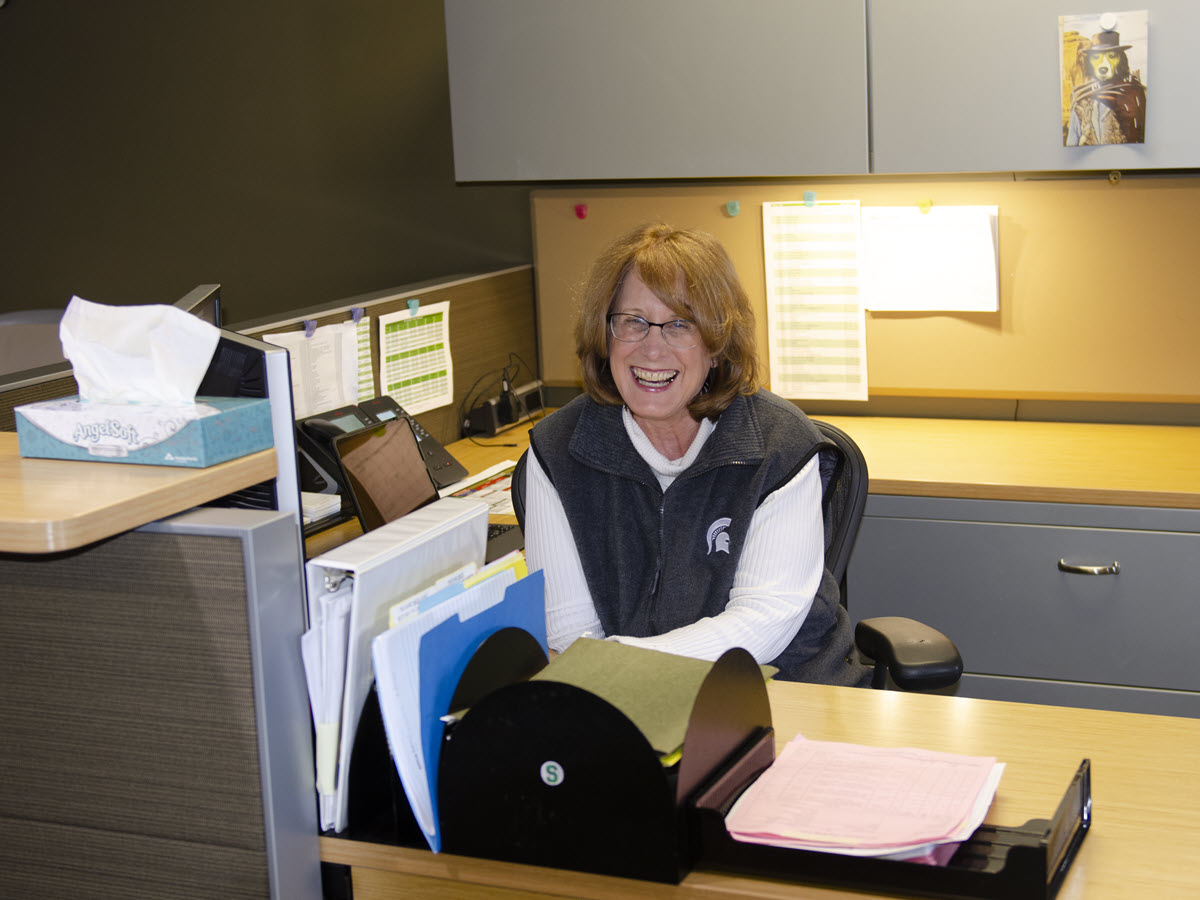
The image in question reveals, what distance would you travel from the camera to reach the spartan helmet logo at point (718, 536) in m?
1.87

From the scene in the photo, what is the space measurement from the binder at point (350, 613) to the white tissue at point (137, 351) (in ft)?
0.69

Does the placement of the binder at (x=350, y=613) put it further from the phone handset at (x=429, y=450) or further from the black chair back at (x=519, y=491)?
the phone handset at (x=429, y=450)

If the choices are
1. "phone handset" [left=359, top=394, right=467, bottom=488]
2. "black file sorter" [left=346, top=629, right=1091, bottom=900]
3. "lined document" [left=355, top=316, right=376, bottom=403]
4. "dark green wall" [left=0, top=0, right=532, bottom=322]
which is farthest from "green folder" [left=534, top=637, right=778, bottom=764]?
"dark green wall" [left=0, top=0, right=532, bottom=322]

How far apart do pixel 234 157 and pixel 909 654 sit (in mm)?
2825

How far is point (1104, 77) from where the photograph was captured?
2.45 m

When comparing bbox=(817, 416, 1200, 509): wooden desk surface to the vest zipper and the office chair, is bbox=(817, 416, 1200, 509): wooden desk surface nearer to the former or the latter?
the office chair

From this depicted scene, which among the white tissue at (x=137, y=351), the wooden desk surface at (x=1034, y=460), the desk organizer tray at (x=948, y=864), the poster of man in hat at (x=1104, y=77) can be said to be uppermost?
the poster of man in hat at (x=1104, y=77)

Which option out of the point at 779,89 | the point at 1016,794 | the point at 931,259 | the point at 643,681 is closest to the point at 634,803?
the point at 643,681

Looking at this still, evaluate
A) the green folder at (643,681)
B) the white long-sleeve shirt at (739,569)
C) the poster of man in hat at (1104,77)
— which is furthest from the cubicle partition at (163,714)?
the poster of man in hat at (1104,77)

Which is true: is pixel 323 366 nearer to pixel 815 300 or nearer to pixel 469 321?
pixel 469 321

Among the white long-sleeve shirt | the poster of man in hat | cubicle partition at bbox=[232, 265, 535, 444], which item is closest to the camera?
the white long-sleeve shirt

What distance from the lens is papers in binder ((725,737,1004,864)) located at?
1099 mm

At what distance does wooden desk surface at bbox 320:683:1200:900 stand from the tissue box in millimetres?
403

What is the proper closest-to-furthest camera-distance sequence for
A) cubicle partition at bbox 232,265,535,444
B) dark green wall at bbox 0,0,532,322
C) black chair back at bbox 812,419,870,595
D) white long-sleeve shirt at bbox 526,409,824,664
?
white long-sleeve shirt at bbox 526,409,824,664 < black chair back at bbox 812,419,870,595 < cubicle partition at bbox 232,265,535,444 < dark green wall at bbox 0,0,532,322
